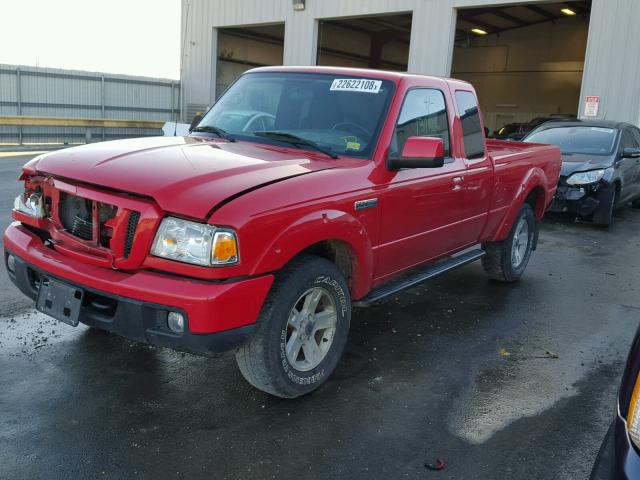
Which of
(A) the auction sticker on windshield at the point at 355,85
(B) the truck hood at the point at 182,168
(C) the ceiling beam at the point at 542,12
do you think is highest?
(C) the ceiling beam at the point at 542,12

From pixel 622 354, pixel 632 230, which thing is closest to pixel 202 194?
pixel 622 354

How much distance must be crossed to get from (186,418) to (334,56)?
27906 millimetres

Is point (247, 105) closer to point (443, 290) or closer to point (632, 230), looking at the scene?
point (443, 290)

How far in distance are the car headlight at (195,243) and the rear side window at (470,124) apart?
275 centimetres

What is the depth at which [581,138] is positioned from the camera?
10.5 meters

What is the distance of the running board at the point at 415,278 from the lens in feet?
13.1

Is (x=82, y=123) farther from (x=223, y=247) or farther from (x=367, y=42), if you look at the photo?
(x=223, y=247)

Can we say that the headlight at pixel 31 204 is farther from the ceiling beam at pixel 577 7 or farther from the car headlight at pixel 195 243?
the ceiling beam at pixel 577 7

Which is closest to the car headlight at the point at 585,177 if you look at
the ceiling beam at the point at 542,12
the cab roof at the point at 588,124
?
the cab roof at the point at 588,124

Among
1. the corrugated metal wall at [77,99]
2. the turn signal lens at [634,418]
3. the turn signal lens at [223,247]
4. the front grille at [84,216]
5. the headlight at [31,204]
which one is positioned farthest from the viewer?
the corrugated metal wall at [77,99]

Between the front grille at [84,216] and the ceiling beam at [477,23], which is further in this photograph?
the ceiling beam at [477,23]

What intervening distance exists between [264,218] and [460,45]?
34147mm

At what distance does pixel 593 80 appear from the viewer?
1466 centimetres

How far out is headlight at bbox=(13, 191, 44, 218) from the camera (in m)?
3.55
